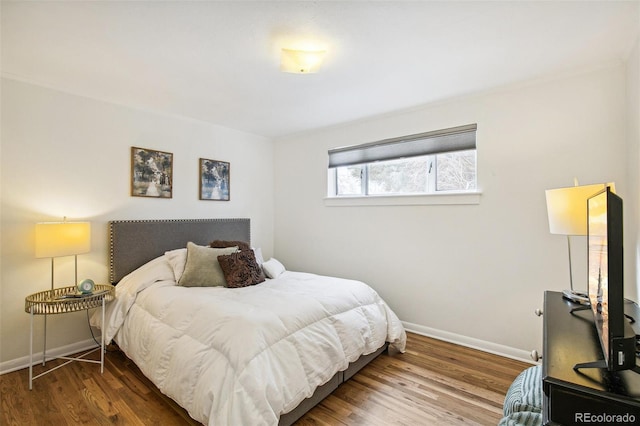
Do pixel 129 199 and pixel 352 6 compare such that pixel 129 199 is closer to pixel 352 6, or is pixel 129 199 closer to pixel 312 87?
pixel 312 87

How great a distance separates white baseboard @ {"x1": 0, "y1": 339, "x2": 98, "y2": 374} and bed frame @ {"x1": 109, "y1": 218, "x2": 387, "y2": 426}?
1.96ft

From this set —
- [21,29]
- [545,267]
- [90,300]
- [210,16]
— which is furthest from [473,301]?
[21,29]

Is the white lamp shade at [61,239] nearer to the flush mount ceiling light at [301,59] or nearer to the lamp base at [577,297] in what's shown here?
the flush mount ceiling light at [301,59]

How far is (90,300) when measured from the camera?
2.29 metres

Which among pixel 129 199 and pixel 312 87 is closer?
pixel 312 87

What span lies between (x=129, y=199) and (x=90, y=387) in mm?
1651

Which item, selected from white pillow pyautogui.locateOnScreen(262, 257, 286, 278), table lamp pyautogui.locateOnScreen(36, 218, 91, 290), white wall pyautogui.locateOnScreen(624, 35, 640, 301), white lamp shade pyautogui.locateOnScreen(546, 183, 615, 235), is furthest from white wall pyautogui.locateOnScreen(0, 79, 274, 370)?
white wall pyautogui.locateOnScreen(624, 35, 640, 301)

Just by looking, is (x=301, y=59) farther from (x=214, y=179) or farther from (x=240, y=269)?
(x=214, y=179)

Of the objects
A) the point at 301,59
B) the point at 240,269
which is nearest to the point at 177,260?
the point at 240,269

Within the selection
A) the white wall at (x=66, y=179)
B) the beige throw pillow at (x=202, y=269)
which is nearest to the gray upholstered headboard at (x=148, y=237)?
the white wall at (x=66, y=179)

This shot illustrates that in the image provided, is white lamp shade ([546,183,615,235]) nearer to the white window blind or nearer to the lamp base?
the lamp base

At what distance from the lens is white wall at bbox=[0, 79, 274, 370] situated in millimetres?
2357

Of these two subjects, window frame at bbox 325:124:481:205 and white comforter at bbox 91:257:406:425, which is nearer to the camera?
white comforter at bbox 91:257:406:425

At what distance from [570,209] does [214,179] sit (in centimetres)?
341
